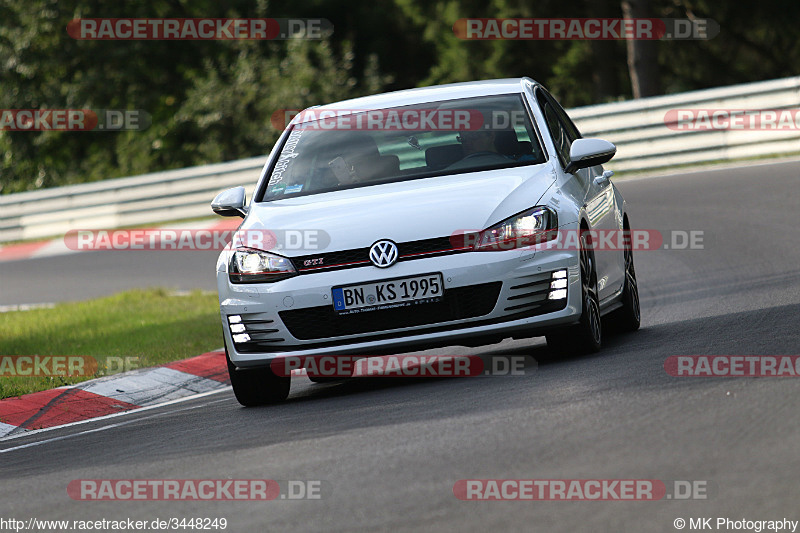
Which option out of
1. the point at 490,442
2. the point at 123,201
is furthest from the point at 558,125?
the point at 123,201

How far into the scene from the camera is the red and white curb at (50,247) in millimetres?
24516

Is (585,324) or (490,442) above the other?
(490,442)

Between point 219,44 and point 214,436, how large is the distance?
112 feet

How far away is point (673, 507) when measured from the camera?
4.72 m

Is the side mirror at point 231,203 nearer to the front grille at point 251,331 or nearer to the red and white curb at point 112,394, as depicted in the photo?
the front grille at point 251,331

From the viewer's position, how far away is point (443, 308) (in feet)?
25.2

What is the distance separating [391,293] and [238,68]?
27447 millimetres

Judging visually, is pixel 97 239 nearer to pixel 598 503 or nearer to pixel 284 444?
pixel 284 444

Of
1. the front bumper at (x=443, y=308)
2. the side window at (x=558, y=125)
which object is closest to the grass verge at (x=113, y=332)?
the front bumper at (x=443, y=308)
